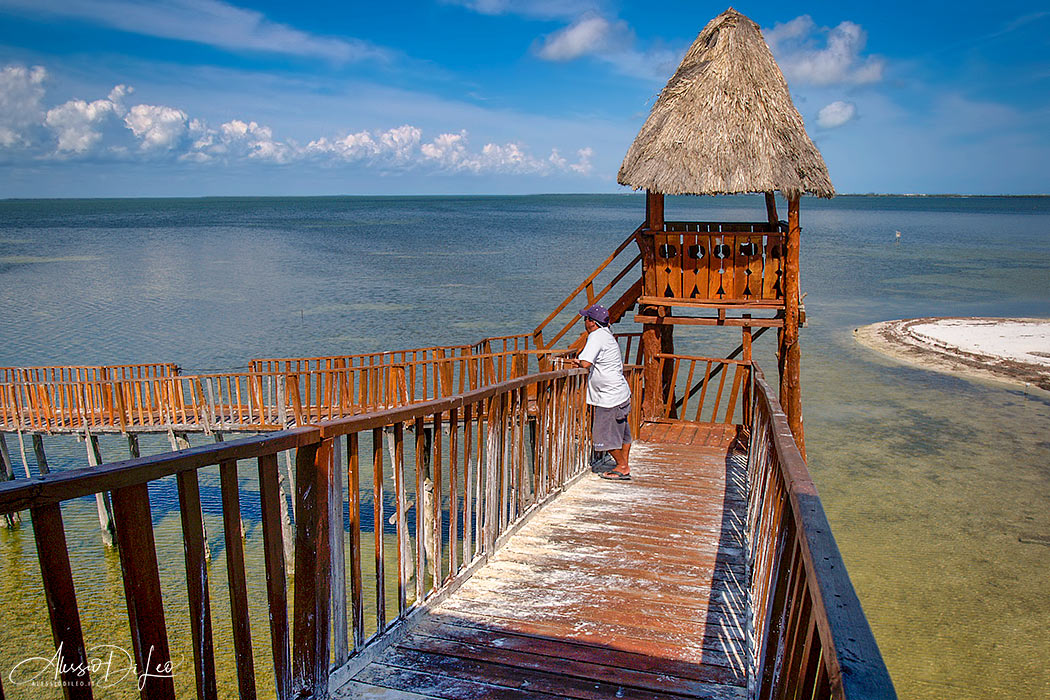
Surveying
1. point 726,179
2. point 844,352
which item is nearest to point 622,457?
point 726,179

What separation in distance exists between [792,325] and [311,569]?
9.09 metres

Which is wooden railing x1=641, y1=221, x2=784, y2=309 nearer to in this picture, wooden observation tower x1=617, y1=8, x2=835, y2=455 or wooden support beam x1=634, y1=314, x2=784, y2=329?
wooden observation tower x1=617, y1=8, x2=835, y2=455

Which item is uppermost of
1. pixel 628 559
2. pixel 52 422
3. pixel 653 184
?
pixel 653 184

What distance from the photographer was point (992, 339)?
2642cm

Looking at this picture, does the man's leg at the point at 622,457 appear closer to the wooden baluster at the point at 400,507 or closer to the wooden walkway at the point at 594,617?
the wooden walkway at the point at 594,617

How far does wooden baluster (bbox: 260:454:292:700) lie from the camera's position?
2.48 meters

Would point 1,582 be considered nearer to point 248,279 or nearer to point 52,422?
point 52,422

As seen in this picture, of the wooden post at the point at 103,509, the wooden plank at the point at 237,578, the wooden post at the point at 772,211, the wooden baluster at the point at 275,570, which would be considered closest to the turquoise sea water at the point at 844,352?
the wooden post at the point at 103,509

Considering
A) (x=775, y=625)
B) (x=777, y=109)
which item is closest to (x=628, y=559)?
(x=775, y=625)

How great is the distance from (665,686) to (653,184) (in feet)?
30.6

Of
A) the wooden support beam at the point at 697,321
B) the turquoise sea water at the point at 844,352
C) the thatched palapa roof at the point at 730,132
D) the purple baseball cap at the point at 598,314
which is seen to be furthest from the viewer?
the thatched palapa roof at the point at 730,132

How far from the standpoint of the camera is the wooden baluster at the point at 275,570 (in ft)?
8.15

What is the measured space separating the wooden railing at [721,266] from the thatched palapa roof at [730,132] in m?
0.95

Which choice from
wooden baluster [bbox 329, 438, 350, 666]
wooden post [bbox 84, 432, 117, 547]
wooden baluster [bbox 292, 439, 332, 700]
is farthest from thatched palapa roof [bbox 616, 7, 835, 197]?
wooden post [bbox 84, 432, 117, 547]
